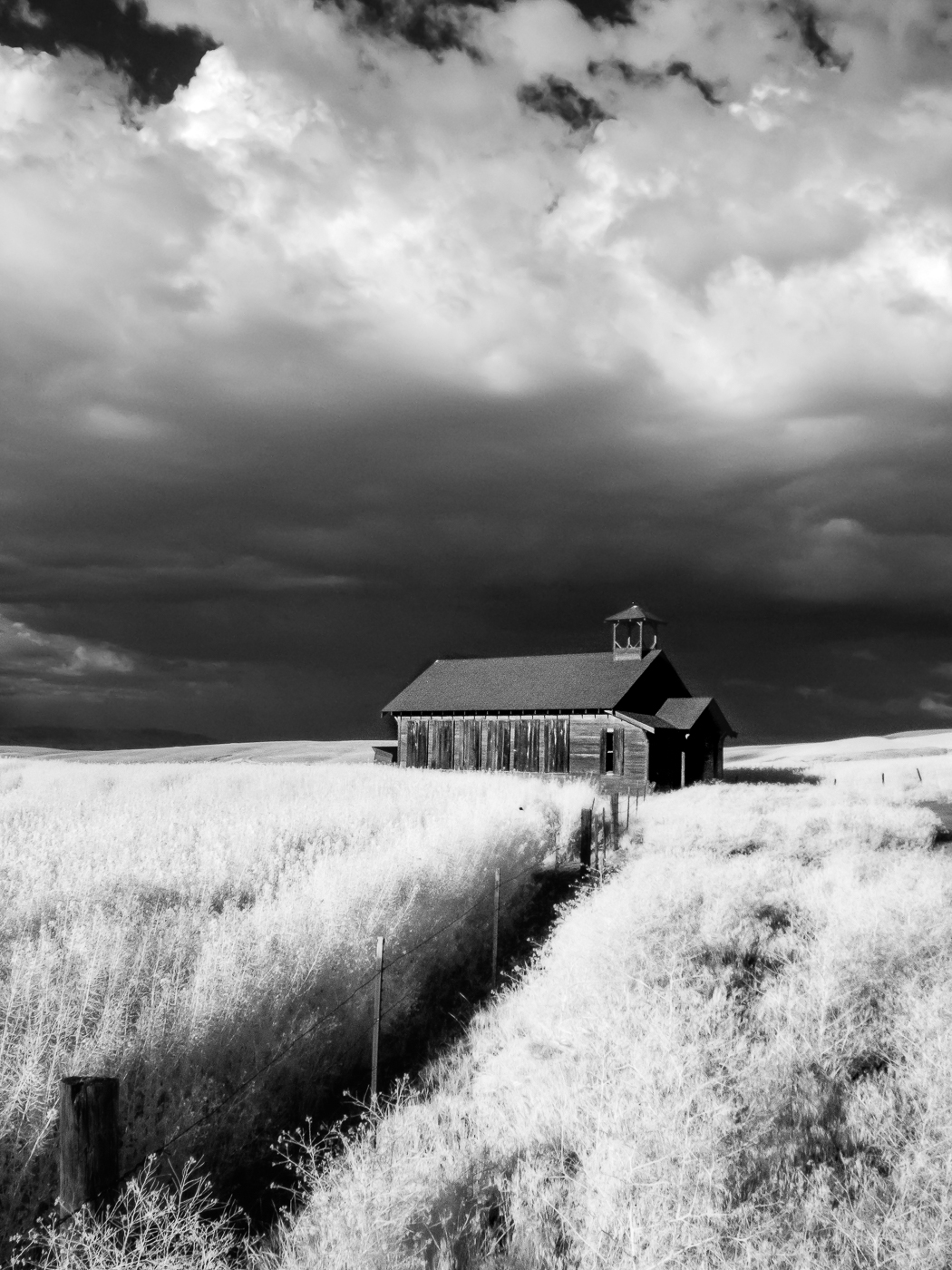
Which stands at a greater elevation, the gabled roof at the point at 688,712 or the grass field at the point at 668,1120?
the gabled roof at the point at 688,712

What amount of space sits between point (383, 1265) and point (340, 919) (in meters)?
4.26

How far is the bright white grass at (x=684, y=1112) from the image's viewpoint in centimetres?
484

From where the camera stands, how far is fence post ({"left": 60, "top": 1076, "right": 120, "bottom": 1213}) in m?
3.81

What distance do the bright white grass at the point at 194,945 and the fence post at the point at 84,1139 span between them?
1.53m

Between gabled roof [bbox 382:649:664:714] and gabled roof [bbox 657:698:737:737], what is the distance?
194 centimetres

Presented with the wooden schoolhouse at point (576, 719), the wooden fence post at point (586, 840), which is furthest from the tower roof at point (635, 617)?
the wooden fence post at point (586, 840)

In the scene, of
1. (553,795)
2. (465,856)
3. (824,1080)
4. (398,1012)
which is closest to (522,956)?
(465,856)

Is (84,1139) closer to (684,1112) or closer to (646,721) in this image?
(684,1112)

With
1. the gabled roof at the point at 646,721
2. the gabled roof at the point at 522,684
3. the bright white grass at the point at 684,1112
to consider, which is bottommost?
the bright white grass at the point at 684,1112

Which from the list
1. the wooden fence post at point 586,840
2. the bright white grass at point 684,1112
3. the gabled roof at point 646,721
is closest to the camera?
the bright white grass at point 684,1112

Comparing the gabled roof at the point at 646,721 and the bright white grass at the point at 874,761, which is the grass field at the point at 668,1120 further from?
the bright white grass at the point at 874,761

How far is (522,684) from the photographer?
1578 inches

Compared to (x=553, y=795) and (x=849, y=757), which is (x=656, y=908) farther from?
→ (x=849, y=757)

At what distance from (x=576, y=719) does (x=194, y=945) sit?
98.2 ft
